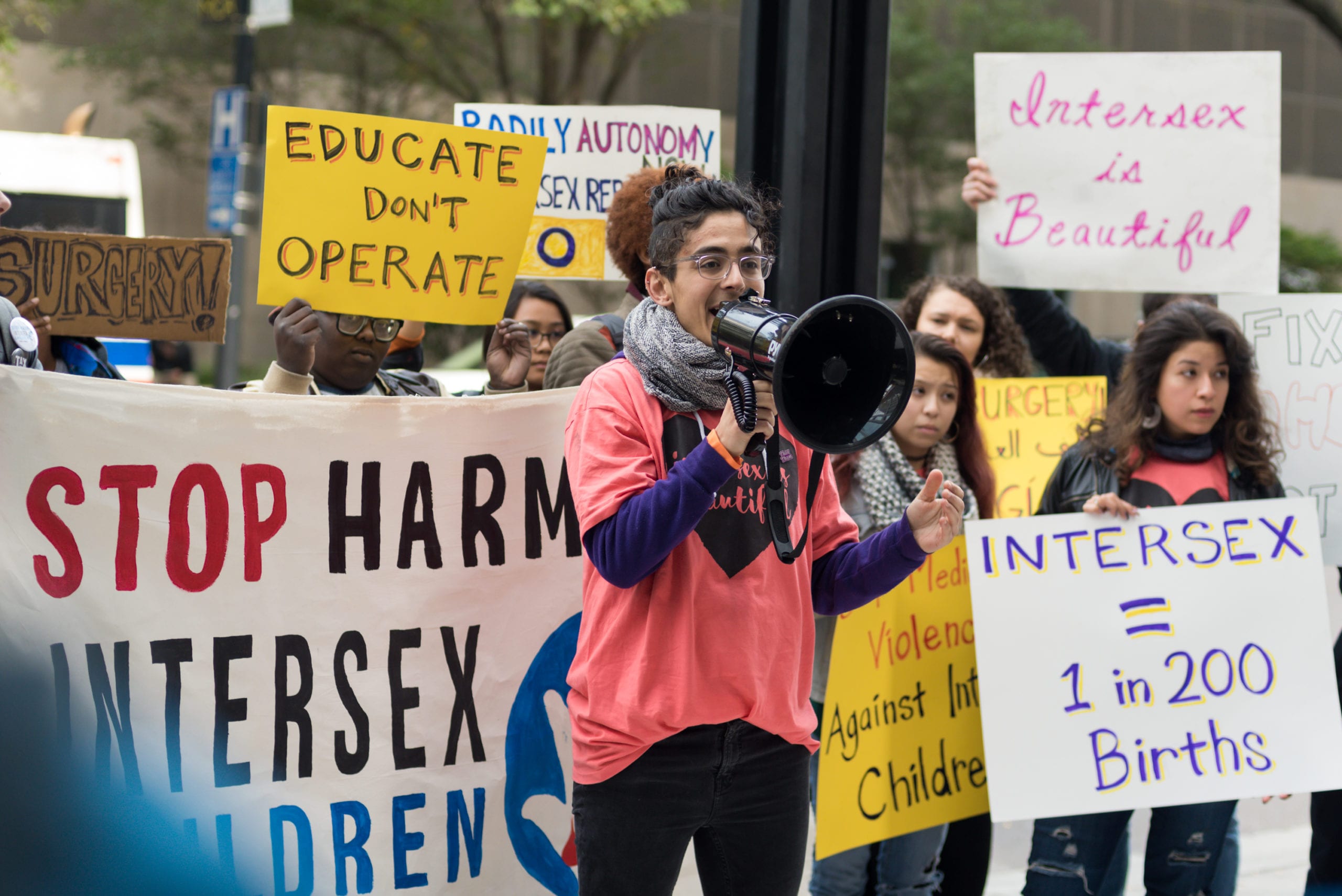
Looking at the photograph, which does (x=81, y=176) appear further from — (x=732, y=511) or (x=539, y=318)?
(x=732, y=511)

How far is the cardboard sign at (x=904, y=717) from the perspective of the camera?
3061 mm

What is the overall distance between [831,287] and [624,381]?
48.1 inches

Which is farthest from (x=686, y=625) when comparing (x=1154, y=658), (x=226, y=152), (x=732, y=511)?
(x=226, y=152)

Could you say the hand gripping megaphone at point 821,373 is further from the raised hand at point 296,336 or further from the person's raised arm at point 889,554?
the raised hand at point 296,336

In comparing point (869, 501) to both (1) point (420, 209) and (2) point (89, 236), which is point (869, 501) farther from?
(2) point (89, 236)

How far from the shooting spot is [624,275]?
2.97 m

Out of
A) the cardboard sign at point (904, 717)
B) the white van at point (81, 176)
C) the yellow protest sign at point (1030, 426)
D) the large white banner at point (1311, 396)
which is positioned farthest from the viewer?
the white van at point (81, 176)

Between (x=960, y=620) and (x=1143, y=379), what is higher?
(x=1143, y=379)

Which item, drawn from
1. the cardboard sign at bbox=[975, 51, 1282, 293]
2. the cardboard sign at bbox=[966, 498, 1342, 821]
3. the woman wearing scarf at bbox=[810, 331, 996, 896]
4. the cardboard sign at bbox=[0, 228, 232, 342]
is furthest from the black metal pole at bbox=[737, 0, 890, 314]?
the cardboard sign at bbox=[0, 228, 232, 342]

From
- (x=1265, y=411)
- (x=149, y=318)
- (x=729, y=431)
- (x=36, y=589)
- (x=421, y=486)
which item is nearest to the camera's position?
(x=729, y=431)

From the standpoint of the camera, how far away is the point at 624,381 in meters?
2.21

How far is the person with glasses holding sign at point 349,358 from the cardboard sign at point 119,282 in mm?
225

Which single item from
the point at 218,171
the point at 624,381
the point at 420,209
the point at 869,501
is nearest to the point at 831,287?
the point at 869,501

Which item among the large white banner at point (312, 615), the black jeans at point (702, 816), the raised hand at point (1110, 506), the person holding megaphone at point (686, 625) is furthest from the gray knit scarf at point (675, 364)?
the raised hand at point (1110, 506)
